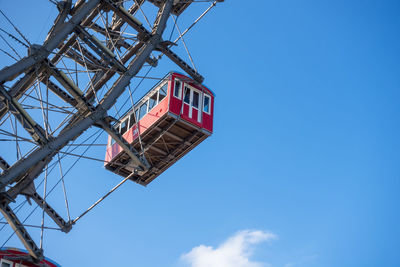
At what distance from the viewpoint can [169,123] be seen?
21.5 meters

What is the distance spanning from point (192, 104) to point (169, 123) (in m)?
1.36

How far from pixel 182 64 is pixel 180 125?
2.34 m

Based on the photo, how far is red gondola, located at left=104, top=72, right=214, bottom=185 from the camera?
21.5 metres

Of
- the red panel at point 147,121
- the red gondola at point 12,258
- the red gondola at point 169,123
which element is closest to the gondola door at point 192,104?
the red gondola at point 169,123

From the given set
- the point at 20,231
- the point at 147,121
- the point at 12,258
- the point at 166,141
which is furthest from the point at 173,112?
the point at 12,258

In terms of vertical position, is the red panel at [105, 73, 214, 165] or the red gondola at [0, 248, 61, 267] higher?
the red panel at [105, 73, 214, 165]

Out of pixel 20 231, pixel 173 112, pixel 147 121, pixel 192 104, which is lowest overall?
pixel 20 231

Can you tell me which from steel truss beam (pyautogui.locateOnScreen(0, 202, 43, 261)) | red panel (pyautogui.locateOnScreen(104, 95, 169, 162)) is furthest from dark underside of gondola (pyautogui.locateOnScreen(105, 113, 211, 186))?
steel truss beam (pyautogui.locateOnScreen(0, 202, 43, 261))

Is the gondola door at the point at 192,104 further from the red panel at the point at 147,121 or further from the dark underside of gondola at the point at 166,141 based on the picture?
the red panel at the point at 147,121

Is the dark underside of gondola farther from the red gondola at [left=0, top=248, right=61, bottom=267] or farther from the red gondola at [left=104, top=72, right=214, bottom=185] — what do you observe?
the red gondola at [left=0, top=248, right=61, bottom=267]

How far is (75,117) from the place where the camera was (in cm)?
2053

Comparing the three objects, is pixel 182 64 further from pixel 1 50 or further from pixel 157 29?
pixel 1 50

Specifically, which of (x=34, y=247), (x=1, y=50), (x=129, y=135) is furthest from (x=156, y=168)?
(x=1, y=50)

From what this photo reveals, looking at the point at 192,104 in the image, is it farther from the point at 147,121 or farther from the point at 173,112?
the point at 147,121
